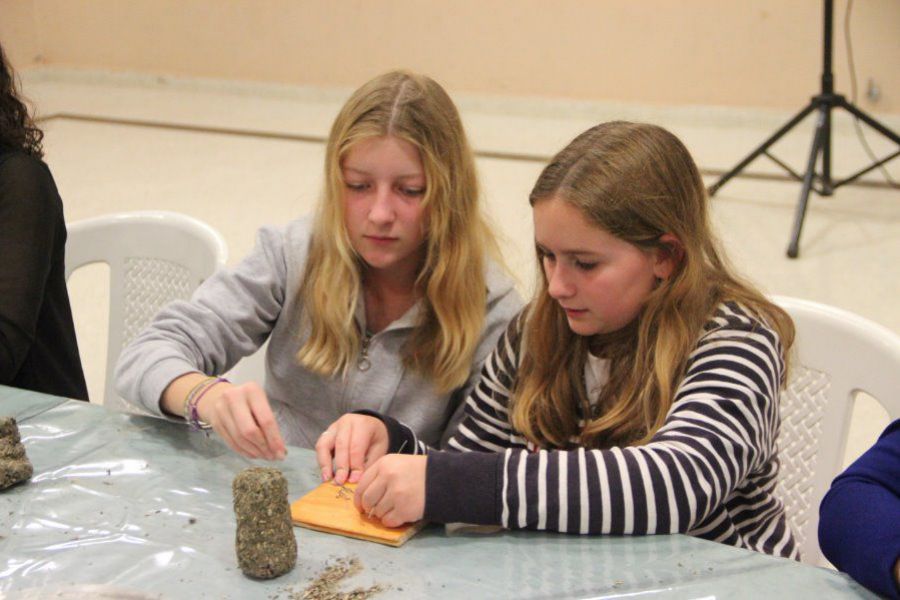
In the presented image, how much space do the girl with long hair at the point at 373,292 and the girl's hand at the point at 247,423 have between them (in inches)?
8.9

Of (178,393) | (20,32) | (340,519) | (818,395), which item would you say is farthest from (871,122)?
(20,32)

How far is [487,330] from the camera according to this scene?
1568 mm

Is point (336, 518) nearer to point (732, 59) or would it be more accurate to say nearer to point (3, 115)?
point (3, 115)

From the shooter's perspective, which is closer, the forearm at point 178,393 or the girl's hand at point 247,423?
the girl's hand at point 247,423

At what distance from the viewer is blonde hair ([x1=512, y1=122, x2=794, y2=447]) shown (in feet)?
4.02

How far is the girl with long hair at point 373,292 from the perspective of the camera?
4.86 feet

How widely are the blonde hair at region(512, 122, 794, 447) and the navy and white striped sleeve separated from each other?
103 mm

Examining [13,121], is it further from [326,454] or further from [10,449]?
[326,454]

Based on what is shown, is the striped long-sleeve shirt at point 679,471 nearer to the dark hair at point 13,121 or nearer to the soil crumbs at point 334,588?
the soil crumbs at point 334,588

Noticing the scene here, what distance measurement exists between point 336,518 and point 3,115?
1.06 m

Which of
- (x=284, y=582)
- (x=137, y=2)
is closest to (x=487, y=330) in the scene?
(x=284, y=582)

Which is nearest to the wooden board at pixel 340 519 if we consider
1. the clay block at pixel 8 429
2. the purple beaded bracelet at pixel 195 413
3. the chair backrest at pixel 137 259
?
the purple beaded bracelet at pixel 195 413

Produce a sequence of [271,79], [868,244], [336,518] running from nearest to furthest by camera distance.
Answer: [336,518], [868,244], [271,79]

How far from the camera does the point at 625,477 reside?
1041 millimetres
